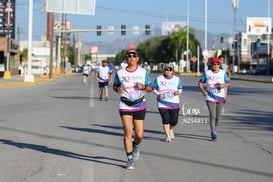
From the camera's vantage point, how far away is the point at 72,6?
40469mm

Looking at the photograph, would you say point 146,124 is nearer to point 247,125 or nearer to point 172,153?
point 247,125

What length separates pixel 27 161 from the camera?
893 cm

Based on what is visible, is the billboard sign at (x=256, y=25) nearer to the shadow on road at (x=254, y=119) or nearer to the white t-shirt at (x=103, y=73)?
the white t-shirt at (x=103, y=73)

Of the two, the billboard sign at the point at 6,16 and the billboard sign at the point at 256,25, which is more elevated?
the billboard sign at the point at 256,25

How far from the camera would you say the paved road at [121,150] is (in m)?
7.84

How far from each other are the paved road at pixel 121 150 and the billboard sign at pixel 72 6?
23.8 m

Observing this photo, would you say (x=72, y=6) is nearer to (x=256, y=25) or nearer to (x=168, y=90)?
(x=168, y=90)

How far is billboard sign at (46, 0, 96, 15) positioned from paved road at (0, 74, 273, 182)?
23.8 meters

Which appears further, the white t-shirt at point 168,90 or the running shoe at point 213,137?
the running shoe at point 213,137

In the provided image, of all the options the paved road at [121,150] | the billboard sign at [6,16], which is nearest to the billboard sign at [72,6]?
the billboard sign at [6,16]

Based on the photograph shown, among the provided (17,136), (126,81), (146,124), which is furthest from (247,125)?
(126,81)

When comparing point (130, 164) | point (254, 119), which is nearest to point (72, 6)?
point (254, 119)

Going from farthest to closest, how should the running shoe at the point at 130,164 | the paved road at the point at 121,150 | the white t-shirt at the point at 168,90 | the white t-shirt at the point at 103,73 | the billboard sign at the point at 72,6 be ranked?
the billboard sign at the point at 72,6
the white t-shirt at the point at 103,73
the white t-shirt at the point at 168,90
the running shoe at the point at 130,164
the paved road at the point at 121,150

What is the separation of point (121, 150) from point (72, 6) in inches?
1244
